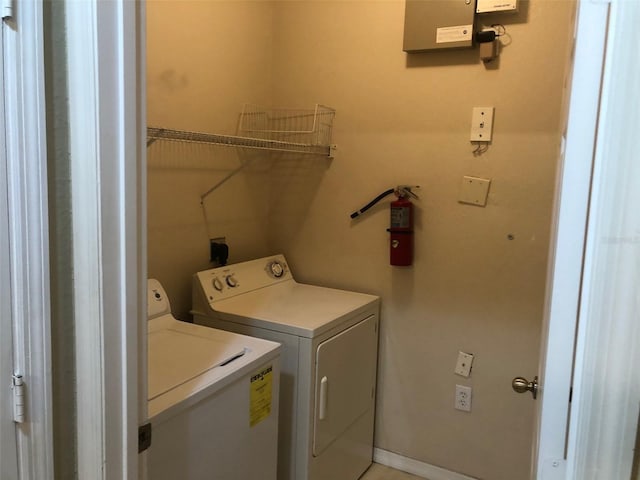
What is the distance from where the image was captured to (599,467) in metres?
0.65

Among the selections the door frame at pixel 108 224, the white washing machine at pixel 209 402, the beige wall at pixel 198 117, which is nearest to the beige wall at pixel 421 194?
the beige wall at pixel 198 117

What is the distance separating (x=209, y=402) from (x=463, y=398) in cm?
140

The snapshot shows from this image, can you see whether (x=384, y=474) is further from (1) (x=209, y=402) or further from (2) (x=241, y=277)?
(1) (x=209, y=402)

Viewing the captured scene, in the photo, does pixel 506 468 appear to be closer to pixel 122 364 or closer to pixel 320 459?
pixel 320 459

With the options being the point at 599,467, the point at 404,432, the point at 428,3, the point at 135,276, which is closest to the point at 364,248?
the point at 404,432

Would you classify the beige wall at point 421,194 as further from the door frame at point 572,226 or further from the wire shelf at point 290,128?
the door frame at point 572,226

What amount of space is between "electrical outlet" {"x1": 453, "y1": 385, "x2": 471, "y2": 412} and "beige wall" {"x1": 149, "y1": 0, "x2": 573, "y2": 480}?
3 cm

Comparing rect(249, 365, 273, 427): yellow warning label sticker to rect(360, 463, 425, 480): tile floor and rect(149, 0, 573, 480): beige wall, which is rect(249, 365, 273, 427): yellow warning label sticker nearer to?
rect(149, 0, 573, 480): beige wall

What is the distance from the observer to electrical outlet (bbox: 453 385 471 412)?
2.38 m

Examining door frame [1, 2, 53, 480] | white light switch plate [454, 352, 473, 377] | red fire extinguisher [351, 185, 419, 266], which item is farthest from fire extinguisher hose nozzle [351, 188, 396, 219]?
door frame [1, 2, 53, 480]

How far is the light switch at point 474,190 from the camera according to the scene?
88.1 inches

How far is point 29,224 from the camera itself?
89 cm

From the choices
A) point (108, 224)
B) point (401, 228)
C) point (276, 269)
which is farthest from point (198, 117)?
point (108, 224)

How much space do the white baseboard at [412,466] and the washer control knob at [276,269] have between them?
103 cm
